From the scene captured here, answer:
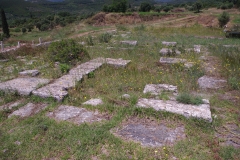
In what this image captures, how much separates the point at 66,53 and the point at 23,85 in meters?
2.43

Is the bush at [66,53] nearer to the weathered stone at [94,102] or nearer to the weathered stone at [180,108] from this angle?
the weathered stone at [94,102]

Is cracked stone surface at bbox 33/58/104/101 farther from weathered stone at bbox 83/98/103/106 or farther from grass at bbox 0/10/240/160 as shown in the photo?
weathered stone at bbox 83/98/103/106

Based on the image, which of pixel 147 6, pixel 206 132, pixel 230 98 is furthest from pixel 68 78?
pixel 147 6

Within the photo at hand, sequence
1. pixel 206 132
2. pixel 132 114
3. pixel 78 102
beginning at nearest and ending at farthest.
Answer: pixel 206 132 < pixel 132 114 < pixel 78 102

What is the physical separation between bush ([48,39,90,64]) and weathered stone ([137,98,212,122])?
3.82 meters

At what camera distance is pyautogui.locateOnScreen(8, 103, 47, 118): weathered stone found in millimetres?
3607

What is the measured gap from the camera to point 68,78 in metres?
5.02

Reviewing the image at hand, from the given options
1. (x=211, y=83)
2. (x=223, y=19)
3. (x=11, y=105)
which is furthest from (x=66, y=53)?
(x=223, y=19)

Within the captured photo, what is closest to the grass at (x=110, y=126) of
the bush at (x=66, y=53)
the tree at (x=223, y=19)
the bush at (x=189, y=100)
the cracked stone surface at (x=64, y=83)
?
the bush at (x=189, y=100)

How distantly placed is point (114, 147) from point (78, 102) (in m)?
1.58

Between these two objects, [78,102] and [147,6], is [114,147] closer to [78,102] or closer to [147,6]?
[78,102]

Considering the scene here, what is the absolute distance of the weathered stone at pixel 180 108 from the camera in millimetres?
3197

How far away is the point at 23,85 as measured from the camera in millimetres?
4594

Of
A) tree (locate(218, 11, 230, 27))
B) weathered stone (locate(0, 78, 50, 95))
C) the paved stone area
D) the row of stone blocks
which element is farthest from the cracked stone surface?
tree (locate(218, 11, 230, 27))
